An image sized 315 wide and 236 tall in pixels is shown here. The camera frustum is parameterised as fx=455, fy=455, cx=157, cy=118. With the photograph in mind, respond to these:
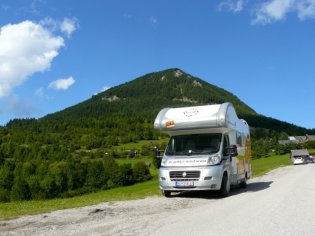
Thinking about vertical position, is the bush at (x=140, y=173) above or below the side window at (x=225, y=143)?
below

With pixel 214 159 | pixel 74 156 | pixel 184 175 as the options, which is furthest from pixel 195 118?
pixel 74 156

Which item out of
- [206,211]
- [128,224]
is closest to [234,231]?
[128,224]

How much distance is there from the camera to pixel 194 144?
1703 centimetres

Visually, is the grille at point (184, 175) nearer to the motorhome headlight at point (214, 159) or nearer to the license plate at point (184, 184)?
the license plate at point (184, 184)

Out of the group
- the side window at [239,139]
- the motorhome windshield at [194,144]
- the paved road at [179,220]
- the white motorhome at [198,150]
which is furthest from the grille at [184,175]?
the side window at [239,139]

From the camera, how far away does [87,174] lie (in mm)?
99562

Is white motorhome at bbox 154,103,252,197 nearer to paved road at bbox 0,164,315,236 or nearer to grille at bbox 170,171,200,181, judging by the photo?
grille at bbox 170,171,200,181

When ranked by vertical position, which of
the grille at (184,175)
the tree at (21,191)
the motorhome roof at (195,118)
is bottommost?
the tree at (21,191)

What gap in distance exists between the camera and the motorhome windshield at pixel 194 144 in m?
16.8

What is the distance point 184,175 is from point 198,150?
1.27 metres

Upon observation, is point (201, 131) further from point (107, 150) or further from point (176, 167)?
point (107, 150)

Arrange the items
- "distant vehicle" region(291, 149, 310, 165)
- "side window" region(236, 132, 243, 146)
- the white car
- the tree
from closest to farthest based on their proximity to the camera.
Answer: "side window" region(236, 132, 243, 146)
the white car
"distant vehicle" region(291, 149, 310, 165)
the tree

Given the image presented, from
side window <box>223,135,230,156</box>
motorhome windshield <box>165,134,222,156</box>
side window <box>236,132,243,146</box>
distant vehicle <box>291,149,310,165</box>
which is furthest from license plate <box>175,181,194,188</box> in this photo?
distant vehicle <box>291,149,310,165</box>

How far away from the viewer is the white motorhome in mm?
15938
